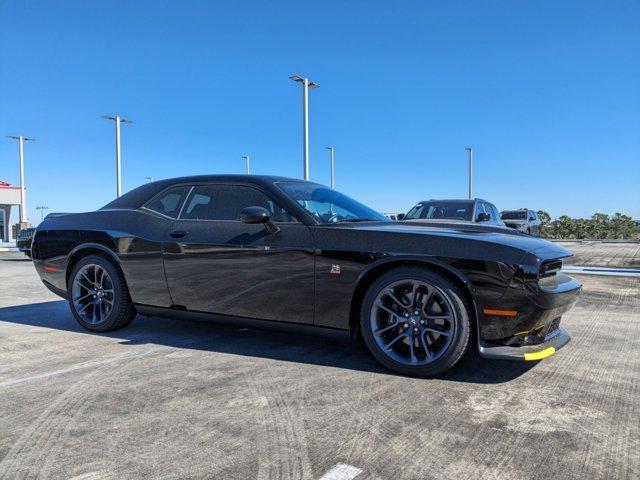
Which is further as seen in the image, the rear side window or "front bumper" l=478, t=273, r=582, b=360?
the rear side window

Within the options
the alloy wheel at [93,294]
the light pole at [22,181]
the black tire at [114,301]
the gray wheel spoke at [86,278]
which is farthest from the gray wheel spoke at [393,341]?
the light pole at [22,181]

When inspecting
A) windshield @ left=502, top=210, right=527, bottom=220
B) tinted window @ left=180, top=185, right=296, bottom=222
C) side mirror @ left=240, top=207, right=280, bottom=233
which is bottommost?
side mirror @ left=240, top=207, right=280, bottom=233

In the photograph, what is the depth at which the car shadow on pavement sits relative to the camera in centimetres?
361

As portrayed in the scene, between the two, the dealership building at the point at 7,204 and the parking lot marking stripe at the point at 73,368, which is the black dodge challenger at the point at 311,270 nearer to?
the parking lot marking stripe at the point at 73,368

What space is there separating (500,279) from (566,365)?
1123 mm

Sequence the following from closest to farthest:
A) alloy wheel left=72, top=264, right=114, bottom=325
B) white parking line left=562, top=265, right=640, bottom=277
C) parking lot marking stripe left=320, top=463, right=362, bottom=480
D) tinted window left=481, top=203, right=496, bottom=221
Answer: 1. parking lot marking stripe left=320, top=463, right=362, bottom=480
2. alloy wheel left=72, top=264, right=114, bottom=325
3. white parking line left=562, top=265, right=640, bottom=277
4. tinted window left=481, top=203, right=496, bottom=221

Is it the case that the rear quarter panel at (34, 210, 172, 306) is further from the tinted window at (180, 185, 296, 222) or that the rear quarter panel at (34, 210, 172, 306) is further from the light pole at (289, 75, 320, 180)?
the light pole at (289, 75, 320, 180)

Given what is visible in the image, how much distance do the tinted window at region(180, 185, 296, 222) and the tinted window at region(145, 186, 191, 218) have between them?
9 centimetres

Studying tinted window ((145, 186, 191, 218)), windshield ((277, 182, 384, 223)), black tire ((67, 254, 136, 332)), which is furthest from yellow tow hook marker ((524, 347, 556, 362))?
black tire ((67, 254, 136, 332))

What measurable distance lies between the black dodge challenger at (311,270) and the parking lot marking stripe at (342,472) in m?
1.29

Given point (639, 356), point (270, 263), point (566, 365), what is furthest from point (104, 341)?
point (639, 356)

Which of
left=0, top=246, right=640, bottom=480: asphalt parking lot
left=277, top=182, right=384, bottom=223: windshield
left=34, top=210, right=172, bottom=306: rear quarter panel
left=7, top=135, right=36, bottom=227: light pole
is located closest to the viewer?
left=0, top=246, right=640, bottom=480: asphalt parking lot

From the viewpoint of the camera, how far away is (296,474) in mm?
2154

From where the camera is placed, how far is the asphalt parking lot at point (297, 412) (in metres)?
2.24
